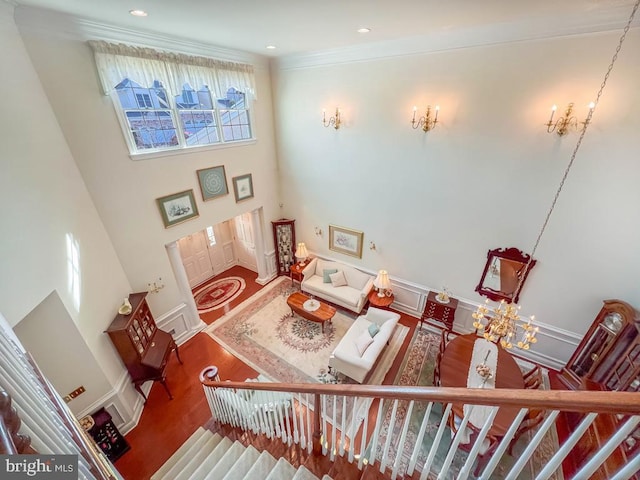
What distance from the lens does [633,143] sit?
3109 mm

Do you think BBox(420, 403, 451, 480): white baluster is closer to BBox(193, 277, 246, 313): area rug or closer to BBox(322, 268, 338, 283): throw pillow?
BBox(322, 268, 338, 283): throw pillow

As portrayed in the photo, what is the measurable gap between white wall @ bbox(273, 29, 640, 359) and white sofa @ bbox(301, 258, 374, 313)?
490mm

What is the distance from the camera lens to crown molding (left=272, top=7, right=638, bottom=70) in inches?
115

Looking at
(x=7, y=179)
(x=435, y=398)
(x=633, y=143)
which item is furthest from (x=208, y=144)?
(x=633, y=143)

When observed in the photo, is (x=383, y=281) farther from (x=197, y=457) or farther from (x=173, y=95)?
(x=173, y=95)

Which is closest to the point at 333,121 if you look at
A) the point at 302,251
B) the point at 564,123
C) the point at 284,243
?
the point at 302,251

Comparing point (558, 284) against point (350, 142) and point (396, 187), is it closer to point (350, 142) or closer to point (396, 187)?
point (396, 187)

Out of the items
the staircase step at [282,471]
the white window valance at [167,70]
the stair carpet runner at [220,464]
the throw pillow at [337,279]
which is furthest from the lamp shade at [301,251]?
the staircase step at [282,471]

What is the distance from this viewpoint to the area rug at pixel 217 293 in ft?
20.4

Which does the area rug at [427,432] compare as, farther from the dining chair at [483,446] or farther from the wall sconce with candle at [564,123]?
the wall sconce with candle at [564,123]

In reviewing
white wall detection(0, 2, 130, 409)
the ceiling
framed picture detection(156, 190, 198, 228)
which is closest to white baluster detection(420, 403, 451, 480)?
white wall detection(0, 2, 130, 409)

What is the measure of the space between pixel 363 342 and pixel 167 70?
200 inches

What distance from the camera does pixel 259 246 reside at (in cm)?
656

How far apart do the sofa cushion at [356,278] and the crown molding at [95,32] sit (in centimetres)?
468
